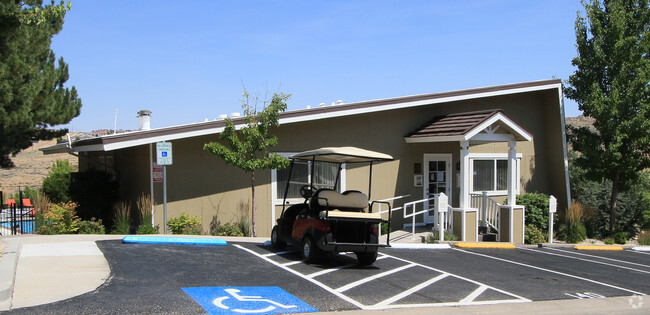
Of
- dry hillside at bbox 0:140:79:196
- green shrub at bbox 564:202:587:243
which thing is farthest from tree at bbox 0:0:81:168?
dry hillside at bbox 0:140:79:196

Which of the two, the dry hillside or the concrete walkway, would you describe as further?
the dry hillside

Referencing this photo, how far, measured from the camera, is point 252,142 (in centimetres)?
1297

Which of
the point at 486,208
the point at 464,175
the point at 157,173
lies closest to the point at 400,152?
the point at 464,175

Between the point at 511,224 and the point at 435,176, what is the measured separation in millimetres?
2723

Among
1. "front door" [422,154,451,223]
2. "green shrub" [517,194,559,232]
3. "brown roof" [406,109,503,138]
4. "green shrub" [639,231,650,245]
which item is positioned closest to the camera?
"brown roof" [406,109,503,138]

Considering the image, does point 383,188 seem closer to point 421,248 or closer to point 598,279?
point 421,248

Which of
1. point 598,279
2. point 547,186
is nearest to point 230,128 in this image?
point 598,279

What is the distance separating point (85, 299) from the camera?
635 centimetres

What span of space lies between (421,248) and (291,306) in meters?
6.75

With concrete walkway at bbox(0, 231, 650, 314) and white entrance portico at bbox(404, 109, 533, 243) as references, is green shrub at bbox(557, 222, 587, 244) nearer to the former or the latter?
white entrance portico at bbox(404, 109, 533, 243)

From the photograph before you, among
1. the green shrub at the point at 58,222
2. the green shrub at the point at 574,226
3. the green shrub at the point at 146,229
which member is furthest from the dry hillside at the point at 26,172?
the green shrub at the point at 574,226

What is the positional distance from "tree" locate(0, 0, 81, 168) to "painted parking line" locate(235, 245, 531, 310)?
22.3ft

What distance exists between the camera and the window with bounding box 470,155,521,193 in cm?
1698

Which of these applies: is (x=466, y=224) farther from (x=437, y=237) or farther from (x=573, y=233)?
(x=573, y=233)
